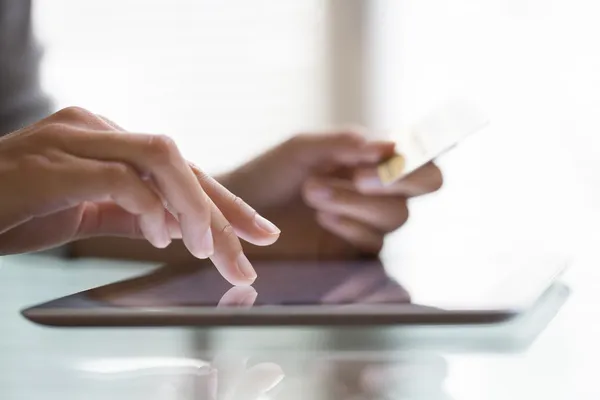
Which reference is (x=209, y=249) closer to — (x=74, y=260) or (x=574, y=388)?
(x=574, y=388)

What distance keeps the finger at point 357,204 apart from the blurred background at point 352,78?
0.51 m

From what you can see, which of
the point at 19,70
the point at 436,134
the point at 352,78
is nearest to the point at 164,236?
the point at 436,134

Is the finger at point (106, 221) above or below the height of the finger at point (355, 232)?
above

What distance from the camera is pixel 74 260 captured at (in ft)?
3.13

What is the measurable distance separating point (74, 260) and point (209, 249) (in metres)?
0.55

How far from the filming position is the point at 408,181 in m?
0.84

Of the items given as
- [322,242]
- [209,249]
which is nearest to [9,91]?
[322,242]

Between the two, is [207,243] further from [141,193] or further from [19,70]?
[19,70]

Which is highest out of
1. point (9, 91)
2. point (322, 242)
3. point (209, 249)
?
point (9, 91)

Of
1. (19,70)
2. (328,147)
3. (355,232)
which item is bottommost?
(355,232)

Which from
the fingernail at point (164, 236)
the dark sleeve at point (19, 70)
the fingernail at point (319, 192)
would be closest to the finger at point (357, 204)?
the fingernail at point (319, 192)

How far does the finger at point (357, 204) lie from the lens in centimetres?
85

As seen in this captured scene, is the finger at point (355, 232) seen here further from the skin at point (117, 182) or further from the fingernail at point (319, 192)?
the skin at point (117, 182)

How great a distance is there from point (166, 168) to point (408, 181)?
0.43 m
